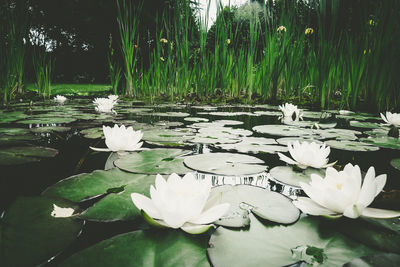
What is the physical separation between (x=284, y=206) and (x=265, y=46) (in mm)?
3256

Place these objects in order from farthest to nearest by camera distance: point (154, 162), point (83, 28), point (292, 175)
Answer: point (83, 28), point (154, 162), point (292, 175)

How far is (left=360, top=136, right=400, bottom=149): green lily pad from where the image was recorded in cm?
129

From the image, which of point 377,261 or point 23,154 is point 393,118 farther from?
point 23,154

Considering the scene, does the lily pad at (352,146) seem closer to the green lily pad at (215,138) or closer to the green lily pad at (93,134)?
the green lily pad at (215,138)

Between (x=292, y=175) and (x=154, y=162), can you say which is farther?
(x=154, y=162)

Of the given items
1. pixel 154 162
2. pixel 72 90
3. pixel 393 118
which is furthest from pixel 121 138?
pixel 72 90

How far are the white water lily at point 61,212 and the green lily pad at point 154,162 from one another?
293mm

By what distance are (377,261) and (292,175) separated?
46cm

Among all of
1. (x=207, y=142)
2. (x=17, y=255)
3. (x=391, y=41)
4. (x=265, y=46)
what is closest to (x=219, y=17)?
(x=265, y=46)

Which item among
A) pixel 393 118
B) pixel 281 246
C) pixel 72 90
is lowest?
pixel 281 246

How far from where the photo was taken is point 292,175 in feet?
2.89

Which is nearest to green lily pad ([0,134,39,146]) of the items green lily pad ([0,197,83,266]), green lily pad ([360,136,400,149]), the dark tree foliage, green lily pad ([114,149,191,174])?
green lily pad ([114,149,191,174])

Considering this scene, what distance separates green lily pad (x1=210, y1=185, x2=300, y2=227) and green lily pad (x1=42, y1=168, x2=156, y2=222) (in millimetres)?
240

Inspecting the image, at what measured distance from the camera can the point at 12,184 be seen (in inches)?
30.5
